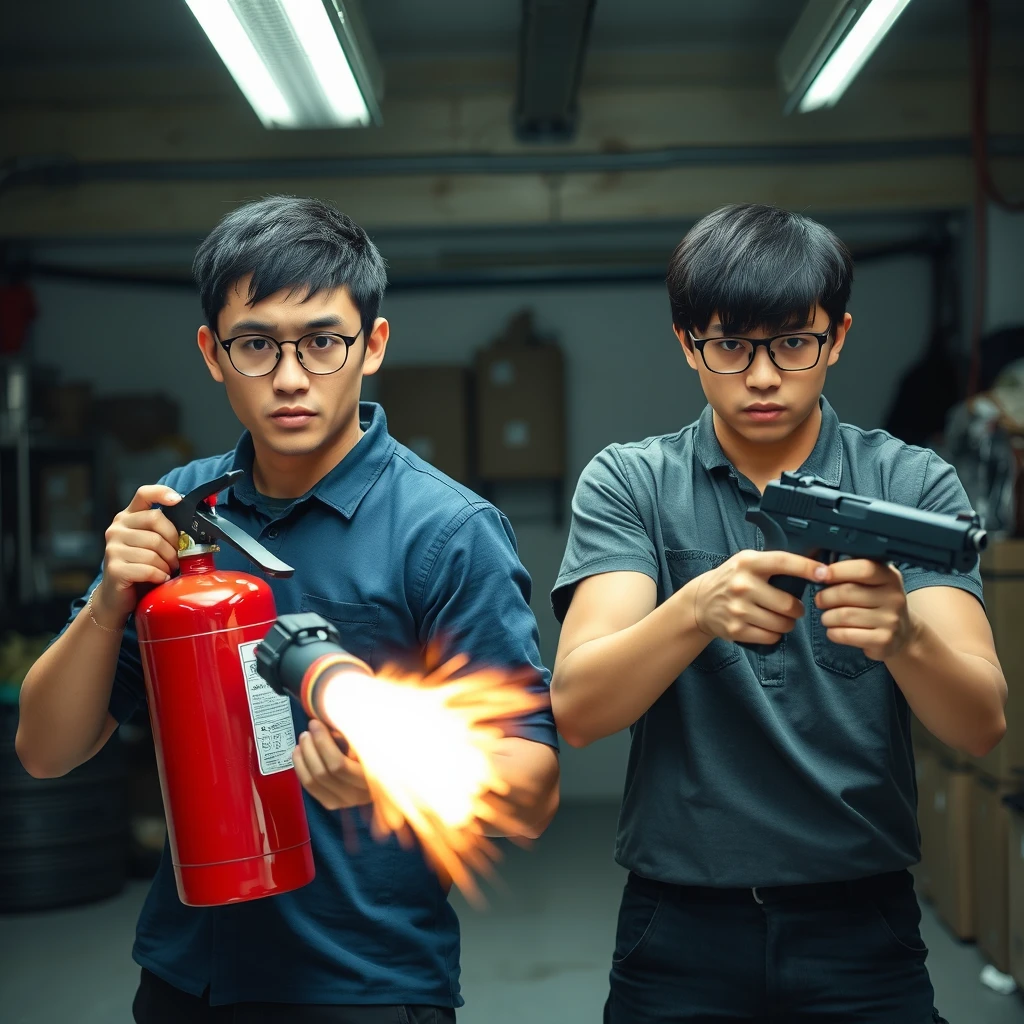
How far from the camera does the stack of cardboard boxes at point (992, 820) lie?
3.60 metres

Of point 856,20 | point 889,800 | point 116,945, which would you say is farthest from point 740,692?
point 116,945

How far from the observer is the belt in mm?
1315

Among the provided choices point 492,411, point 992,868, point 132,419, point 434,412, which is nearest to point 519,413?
point 492,411

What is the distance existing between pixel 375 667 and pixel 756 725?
45 centimetres

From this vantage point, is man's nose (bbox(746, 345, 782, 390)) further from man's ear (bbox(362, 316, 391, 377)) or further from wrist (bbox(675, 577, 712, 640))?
man's ear (bbox(362, 316, 391, 377))

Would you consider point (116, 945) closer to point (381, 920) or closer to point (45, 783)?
point (45, 783)

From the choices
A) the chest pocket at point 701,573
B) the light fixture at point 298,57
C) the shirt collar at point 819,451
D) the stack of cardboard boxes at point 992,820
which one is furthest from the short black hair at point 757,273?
the stack of cardboard boxes at point 992,820

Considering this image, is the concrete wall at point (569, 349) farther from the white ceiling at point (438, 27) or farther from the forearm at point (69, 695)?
the forearm at point (69, 695)

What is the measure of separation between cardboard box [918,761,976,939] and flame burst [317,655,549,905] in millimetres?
3242

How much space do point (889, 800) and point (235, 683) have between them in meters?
0.75

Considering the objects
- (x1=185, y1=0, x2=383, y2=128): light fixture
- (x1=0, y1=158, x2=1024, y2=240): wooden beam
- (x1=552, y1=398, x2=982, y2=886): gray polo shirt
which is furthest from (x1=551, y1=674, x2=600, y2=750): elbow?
(x1=0, y1=158, x2=1024, y2=240): wooden beam

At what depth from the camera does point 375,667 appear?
4.17ft

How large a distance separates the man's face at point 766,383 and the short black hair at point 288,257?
0.42 metres

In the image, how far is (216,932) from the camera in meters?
1.25
